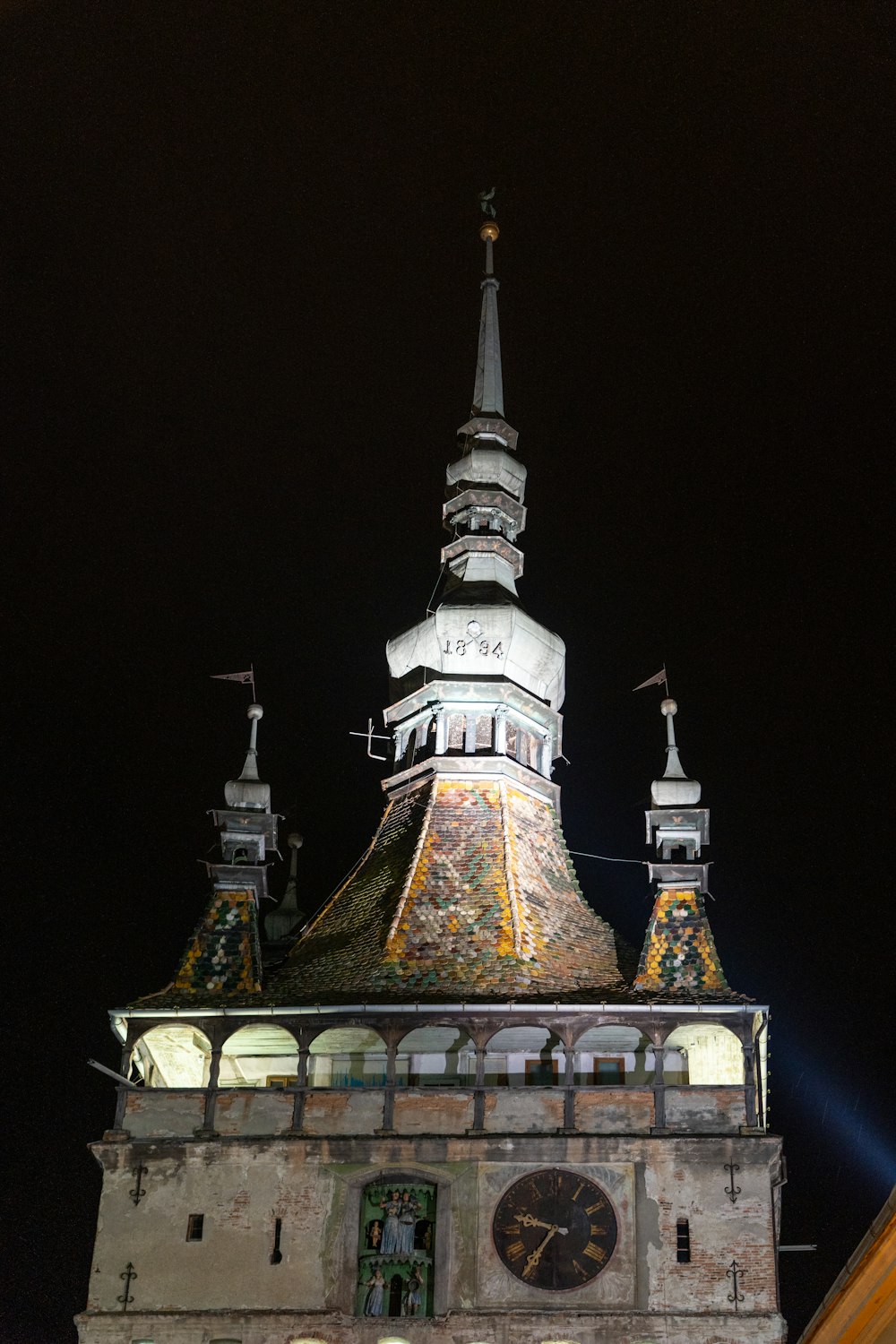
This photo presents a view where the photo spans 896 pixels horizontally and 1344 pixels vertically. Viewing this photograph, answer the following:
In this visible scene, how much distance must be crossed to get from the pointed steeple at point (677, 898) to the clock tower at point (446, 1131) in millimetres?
69

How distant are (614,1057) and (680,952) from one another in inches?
99.6

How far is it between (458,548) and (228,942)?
13655 millimetres

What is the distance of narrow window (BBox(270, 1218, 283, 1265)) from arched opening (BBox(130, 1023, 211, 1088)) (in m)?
4.01

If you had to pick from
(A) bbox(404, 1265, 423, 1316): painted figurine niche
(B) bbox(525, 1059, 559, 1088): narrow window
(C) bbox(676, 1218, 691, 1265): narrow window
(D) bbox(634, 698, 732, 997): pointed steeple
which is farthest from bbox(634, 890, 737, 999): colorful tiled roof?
(A) bbox(404, 1265, 423, 1316): painted figurine niche

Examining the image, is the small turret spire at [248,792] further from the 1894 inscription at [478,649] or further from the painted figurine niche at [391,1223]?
the painted figurine niche at [391,1223]

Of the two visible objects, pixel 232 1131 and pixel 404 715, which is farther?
pixel 404 715

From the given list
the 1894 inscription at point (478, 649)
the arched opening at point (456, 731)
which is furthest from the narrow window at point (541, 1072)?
the 1894 inscription at point (478, 649)

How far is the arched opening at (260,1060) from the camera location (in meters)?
35.4

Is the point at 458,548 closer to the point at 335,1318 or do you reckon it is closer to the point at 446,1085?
the point at 446,1085

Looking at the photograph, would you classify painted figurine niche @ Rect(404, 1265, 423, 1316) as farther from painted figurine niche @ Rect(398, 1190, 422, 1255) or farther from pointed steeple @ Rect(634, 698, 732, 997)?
pointed steeple @ Rect(634, 698, 732, 997)

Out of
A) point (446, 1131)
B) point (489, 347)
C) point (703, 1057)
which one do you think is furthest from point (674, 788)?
point (489, 347)

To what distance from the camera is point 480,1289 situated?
1233 inches

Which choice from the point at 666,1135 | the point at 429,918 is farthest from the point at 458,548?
the point at 666,1135

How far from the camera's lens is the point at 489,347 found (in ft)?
175
